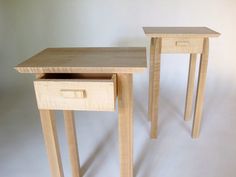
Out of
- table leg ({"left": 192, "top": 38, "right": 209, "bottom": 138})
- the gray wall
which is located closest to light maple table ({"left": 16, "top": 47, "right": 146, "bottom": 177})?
table leg ({"left": 192, "top": 38, "right": 209, "bottom": 138})

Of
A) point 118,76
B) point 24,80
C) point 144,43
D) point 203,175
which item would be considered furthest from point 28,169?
point 144,43

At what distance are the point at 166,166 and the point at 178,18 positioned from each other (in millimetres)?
1393

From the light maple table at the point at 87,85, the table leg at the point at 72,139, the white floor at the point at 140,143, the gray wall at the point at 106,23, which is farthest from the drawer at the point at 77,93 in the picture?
the gray wall at the point at 106,23

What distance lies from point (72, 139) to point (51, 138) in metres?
0.17

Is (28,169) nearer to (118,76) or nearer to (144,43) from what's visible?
(118,76)

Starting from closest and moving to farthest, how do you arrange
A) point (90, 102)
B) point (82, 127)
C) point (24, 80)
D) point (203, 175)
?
point (90, 102) → point (203, 175) → point (82, 127) → point (24, 80)

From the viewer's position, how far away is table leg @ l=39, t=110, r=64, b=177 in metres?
0.98

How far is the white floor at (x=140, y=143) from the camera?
1312 mm

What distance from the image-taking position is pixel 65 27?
225 cm

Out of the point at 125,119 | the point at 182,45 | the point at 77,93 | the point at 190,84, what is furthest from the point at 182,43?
the point at 77,93

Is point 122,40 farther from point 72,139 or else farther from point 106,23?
point 72,139

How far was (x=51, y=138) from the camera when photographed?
101 centimetres

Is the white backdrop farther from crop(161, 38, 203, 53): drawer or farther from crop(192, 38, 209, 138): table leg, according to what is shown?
crop(161, 38, 203, 53): drawer

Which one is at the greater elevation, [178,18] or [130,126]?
[178,18]
